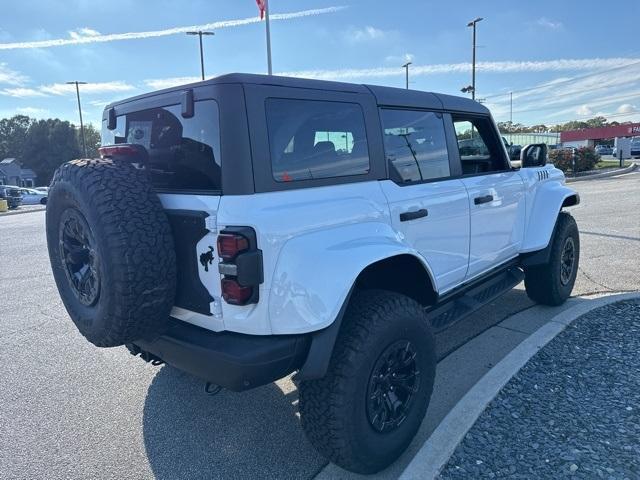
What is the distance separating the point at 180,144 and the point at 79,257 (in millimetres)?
805

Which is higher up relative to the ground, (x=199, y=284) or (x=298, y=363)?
(x=199, y=284)

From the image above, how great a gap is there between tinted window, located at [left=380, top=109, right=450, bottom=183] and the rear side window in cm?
112

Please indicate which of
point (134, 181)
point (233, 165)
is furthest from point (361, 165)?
point (134, 181)

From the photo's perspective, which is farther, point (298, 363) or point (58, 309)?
point (58, 309)

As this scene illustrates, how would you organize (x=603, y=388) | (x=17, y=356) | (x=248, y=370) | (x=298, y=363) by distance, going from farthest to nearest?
(x=17, y=356) < (x=603, y=388) < (x=298, y=363) < (x=248, y=370)

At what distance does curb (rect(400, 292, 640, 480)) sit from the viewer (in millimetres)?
2426

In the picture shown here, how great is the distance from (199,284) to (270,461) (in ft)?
3.62

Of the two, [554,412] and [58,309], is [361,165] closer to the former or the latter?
[554,412]

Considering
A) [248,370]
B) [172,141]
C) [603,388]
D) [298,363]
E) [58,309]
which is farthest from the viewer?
[58,309]

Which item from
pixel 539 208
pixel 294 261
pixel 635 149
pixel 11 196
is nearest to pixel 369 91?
pixel 294 261

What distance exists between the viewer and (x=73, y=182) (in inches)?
90.0

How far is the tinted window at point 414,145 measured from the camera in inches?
117

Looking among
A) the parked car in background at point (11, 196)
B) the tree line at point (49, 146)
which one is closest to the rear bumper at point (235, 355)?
the parked car in background at point (11, 196)

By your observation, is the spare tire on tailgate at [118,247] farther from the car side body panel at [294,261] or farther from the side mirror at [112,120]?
the side mirror at [112,120]
